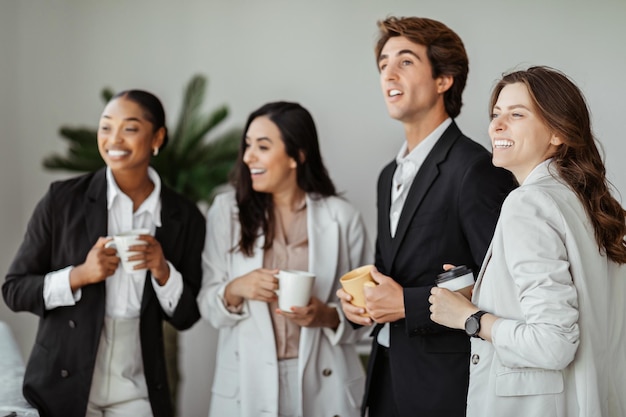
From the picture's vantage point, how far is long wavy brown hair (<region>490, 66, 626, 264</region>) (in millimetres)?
1878

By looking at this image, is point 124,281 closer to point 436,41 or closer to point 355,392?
point 355,392

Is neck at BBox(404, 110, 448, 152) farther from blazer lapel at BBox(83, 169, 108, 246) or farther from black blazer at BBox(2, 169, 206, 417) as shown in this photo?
blazer lapel at BBox(83, 169, 108, 246)

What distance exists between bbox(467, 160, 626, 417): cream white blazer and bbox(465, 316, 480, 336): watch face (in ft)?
0.18

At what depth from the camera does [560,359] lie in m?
1.76

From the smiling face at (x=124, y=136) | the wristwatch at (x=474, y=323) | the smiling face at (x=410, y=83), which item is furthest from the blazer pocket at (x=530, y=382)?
the smiling face at (x=124, y=136)

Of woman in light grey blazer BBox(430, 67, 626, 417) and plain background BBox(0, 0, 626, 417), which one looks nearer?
woman in light grey blazer BBox(430, 67, 626, 417)

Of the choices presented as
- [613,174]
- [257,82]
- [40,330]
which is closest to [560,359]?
[40,330]

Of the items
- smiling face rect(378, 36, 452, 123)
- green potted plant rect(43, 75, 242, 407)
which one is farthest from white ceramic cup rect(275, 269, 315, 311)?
green potted plant rect(43, 75, 242, 407)

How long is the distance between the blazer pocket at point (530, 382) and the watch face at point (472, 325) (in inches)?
4.7

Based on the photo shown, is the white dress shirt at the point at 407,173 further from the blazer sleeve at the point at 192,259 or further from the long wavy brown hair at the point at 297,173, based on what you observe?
the blazer sleeve at the point at 192,259

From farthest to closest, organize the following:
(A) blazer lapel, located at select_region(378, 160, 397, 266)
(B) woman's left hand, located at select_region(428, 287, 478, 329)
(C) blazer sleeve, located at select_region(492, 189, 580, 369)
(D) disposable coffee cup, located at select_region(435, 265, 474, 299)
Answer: (A) blazer lapel, located at select_region(378, 160, 397, 266)
(D) disposable coffee cup, located at select_region(435, 265, 474, 299)
(B) woman's left hand, located at select_region(428, 287, 478, 329)
(C) blazer sleeve, located at select_region(492, 189, 580, 369)

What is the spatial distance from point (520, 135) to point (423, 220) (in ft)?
1.88

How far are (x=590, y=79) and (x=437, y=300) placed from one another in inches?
107

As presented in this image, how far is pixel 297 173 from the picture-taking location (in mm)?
3092
